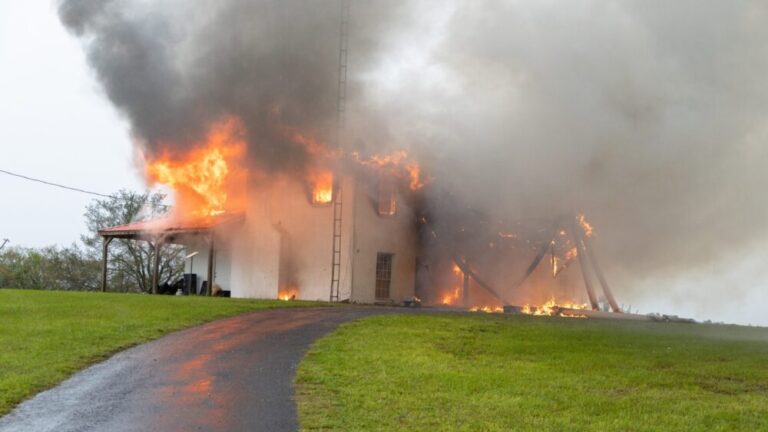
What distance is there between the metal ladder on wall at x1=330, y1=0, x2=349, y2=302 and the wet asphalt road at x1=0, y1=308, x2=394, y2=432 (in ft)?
38.7

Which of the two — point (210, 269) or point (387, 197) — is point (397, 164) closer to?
point (387, 197)

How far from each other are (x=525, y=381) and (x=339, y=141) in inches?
674

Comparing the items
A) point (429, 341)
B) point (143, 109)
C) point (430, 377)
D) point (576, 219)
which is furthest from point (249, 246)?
point (430, 377)

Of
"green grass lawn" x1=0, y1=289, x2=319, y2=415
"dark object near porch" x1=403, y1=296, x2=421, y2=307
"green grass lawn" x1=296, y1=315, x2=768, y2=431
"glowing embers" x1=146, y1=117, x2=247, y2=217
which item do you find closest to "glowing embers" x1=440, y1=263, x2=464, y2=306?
"dark object near porch" x1=403, y1=296, x2=421, y2=307

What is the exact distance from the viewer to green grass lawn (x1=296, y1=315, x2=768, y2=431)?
795cm

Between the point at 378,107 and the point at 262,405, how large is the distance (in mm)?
18482

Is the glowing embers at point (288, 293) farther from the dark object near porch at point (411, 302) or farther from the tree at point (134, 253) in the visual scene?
the tree at point (134, 253)

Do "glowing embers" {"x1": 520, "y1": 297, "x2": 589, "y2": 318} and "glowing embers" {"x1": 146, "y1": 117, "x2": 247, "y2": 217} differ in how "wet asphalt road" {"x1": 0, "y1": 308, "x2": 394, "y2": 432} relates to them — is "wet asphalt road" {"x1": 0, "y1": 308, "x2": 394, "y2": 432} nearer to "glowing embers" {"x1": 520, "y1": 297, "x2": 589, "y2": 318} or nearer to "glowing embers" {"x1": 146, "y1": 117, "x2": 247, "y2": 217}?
"glowing embers" {"x1": 146, "y1": 117, "x2": 247, "y2": 217}

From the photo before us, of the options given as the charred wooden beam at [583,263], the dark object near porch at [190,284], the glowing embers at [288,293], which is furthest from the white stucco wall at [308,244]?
the charred wooden beam at [583,263]

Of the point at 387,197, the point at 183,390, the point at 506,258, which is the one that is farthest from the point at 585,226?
the point at 183,390

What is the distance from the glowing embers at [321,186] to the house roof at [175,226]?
127 inches

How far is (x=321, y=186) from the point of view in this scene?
27.2m

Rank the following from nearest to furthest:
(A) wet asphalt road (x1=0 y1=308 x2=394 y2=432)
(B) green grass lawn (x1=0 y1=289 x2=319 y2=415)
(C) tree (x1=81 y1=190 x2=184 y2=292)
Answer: (A) wet asphalt road (x1=0 y1=308 x2=394 y2=432)
(B) green grass lawn (x1=0 y1=289 x2=319 y2=415)
(C) tree (x1=81 y1=190 x2=184 y2=292)

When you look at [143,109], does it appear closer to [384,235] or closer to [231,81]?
[231,81]
